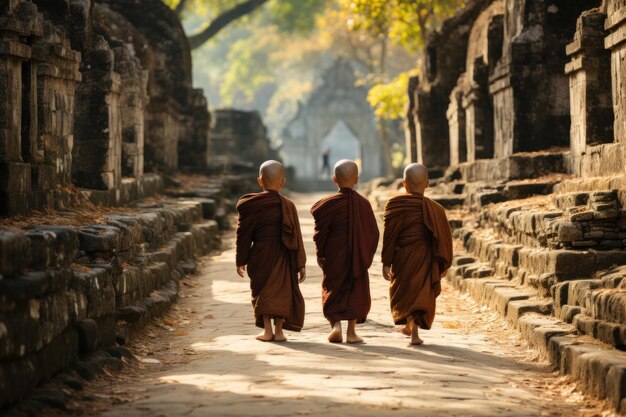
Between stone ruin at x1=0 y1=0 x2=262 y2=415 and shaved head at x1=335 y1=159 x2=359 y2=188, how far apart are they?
1886mm

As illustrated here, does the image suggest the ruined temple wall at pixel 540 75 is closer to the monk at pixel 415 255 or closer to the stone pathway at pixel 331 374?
the stone pathway at pixel 331 374

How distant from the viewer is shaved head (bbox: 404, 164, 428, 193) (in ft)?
30.1

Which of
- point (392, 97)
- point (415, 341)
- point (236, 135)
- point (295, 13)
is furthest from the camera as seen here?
point (295, 13)

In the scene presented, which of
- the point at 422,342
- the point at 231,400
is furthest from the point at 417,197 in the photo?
Result: the point at 231,400

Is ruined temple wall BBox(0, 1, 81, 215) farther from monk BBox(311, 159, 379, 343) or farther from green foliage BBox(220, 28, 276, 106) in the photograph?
green foliage BBox(220, 28, 276, 106)

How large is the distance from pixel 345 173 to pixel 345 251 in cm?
65

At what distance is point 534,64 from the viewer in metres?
15.7

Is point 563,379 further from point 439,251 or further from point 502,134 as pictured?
point 502,134

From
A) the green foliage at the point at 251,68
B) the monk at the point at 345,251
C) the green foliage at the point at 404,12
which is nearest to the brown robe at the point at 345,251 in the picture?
the monk at the point at 345,251

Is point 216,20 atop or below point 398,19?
atop

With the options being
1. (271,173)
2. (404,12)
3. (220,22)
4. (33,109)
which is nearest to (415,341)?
(271,173)

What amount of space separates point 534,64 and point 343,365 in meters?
8.92

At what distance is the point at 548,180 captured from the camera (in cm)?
1393

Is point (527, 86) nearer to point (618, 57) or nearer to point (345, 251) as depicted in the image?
point (618, 57)
